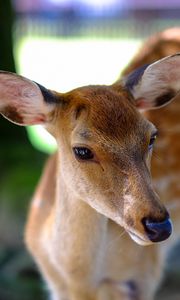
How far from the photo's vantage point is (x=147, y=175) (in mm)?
3094

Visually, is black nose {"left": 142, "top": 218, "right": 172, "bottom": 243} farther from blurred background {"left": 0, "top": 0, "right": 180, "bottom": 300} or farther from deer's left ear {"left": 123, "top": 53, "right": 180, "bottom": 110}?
blurred background {"left": 0, "top": 0, "right": 180, "bottom": 300}

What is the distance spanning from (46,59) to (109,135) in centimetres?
1012

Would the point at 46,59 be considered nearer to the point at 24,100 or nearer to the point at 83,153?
the point at 24,100

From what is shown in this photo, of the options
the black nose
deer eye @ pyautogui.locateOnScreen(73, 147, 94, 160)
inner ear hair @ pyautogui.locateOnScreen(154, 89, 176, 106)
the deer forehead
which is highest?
the deer forehead

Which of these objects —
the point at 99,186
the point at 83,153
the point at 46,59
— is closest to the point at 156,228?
the point at 99,186

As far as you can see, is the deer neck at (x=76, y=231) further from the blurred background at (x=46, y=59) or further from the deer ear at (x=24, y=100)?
the blurred background at (x=46, y=59)

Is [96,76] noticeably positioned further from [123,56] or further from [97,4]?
[97,4]

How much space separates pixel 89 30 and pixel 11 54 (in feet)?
28.0

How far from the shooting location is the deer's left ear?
3.44 meters

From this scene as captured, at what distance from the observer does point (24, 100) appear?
3426 millimetres

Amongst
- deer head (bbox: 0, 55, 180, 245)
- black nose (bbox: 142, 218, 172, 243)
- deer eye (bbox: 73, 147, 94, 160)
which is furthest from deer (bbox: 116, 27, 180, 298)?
black nose (bbox: 142, 218, 172, 243)

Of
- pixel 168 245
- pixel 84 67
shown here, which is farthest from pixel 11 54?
pixel 84 67

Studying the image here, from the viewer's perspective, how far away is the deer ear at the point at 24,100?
330cm

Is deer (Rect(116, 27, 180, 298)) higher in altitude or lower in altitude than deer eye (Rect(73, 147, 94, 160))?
lower
